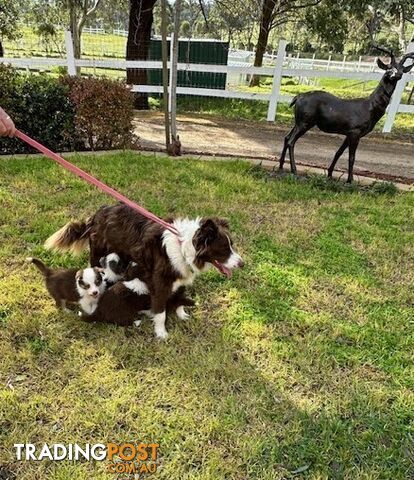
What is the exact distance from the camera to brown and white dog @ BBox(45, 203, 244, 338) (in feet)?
9.83

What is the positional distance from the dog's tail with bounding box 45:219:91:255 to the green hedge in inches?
153

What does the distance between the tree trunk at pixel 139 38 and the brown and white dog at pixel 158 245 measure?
368 inches

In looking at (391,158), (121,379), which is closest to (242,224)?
(121,379)

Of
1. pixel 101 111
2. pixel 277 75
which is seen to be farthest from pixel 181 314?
pixel 277 75

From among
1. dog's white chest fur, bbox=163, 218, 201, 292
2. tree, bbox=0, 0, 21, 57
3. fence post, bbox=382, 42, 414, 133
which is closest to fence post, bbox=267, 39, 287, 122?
fence post, bbox=382, 42, 414, 133

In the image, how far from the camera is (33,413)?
2555 mm

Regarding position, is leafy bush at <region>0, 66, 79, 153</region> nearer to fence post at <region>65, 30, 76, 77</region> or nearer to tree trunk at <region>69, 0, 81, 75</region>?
fence post at <region>65, 30, 76, 77</region>

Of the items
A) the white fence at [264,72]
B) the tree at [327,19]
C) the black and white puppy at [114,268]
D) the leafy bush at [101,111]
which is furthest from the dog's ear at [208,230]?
the tree at [327,19]

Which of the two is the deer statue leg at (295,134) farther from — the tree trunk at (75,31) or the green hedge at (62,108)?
the tree trunk at (75,31)

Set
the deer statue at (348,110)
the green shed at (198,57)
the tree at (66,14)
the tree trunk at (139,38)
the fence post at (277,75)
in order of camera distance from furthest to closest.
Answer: the tree at (66,14) < the green shed at (198,57) < the tree trunk at (139,38) < the fence post at (277,75) < the deer statue at (348,110)

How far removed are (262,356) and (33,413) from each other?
165 cm

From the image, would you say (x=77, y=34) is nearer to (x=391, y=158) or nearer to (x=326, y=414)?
(x=391, y=158)

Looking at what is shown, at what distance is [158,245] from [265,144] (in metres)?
7.18

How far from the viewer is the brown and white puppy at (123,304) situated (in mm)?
3219
